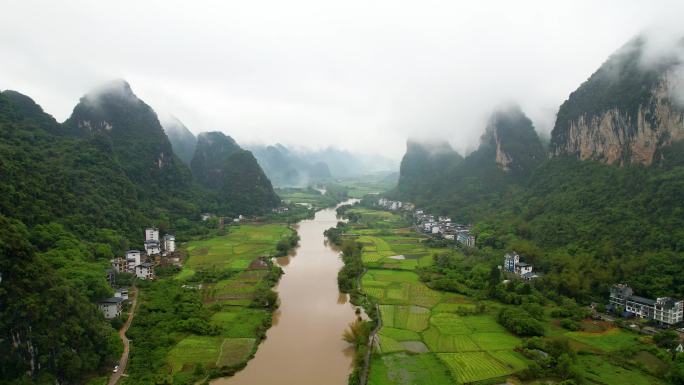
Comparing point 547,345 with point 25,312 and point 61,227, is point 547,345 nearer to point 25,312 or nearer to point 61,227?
point 25,312

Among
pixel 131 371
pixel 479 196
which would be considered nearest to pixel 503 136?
pixel 479 196

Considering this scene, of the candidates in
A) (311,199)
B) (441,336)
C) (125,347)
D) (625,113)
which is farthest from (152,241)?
(311,199)

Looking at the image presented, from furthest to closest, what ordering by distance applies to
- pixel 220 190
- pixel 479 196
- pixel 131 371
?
1. pixel 220 190
2. pixel 479 196
3. pixel 131 371

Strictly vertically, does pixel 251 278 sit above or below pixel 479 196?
below

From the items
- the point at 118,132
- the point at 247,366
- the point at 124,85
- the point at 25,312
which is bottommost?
the point at 247,366

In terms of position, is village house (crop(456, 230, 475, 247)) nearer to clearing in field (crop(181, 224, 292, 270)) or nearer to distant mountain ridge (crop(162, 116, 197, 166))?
clearing in field (crop(181, 224, 292, 270))

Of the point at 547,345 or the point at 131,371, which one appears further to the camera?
the point at 547,345

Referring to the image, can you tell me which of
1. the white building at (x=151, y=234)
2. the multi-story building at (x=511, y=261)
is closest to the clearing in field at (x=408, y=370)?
the multi-story building at (x=511, y=261)
